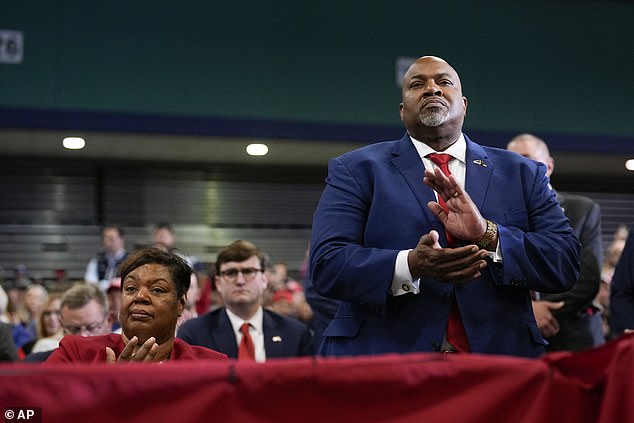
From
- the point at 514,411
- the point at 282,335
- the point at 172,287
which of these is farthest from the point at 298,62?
the point at 514,411

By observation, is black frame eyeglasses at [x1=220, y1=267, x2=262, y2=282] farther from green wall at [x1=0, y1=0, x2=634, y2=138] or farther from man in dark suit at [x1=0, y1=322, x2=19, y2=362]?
green wall at [x1=0, y1=0, x2=634, y2=138]

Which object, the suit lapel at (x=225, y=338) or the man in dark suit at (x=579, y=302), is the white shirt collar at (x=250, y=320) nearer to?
the suit lapel at (x=225, y=338)

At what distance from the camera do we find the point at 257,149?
9.39 metres

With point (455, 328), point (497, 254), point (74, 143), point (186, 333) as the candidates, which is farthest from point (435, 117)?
point (74, 143)

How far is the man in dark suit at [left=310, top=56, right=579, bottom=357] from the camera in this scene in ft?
8.30

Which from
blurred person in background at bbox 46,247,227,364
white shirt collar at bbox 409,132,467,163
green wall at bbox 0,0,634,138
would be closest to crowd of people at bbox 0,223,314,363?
blurred person in background at bbox 46,247,227,364

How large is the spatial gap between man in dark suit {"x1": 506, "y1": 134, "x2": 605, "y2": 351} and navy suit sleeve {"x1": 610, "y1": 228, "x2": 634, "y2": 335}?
80 millimetres

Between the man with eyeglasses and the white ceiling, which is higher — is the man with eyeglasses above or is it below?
below

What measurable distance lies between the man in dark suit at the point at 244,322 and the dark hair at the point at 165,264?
1.40 m

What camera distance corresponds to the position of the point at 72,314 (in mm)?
4555

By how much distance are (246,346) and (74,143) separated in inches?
200

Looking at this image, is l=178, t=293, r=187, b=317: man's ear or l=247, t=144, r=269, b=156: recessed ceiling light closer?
l=178, t=293, r=187, b=317: man's ear

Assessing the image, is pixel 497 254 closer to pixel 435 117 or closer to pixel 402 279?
pixel 402 279

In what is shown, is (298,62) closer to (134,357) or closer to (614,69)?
(614,69)
